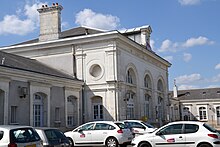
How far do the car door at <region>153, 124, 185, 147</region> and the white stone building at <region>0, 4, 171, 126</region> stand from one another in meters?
11.5

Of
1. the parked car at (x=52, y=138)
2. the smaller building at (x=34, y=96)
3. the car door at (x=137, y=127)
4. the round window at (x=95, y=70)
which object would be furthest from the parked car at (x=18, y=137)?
the round window at (x=95, y=70)

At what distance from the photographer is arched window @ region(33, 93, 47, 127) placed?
20.9 metres

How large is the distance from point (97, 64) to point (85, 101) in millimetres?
3139

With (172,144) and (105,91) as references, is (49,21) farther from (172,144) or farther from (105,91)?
(172,144)

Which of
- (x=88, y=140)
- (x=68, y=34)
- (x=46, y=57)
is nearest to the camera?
(x=88, y=140)

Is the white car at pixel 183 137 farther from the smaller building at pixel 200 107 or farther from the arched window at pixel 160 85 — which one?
the smaller building at pixel 200 107

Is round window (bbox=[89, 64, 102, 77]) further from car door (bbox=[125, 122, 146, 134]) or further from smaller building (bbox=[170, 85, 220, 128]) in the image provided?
smaller building (bbox=[170, 85, 220, 128])

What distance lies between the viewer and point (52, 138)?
36.7ft

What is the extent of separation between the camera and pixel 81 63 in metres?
26.5

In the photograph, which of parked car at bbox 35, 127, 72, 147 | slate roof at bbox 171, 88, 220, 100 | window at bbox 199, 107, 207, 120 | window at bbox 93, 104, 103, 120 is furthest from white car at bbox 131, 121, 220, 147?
slate roof at bbox 171, 88, 220, 100

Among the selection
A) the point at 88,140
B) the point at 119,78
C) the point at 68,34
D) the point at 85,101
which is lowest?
the point at 88,140

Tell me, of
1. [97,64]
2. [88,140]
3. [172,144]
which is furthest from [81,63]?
[172,144]

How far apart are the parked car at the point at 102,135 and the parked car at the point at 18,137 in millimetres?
6989

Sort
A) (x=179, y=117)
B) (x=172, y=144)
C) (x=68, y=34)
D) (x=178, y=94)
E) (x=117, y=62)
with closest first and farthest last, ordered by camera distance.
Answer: (x=172, y=144) < (x=117, y=62) < (x=68, y=34) < (x=179, y=117) < (x=178, y=94)
